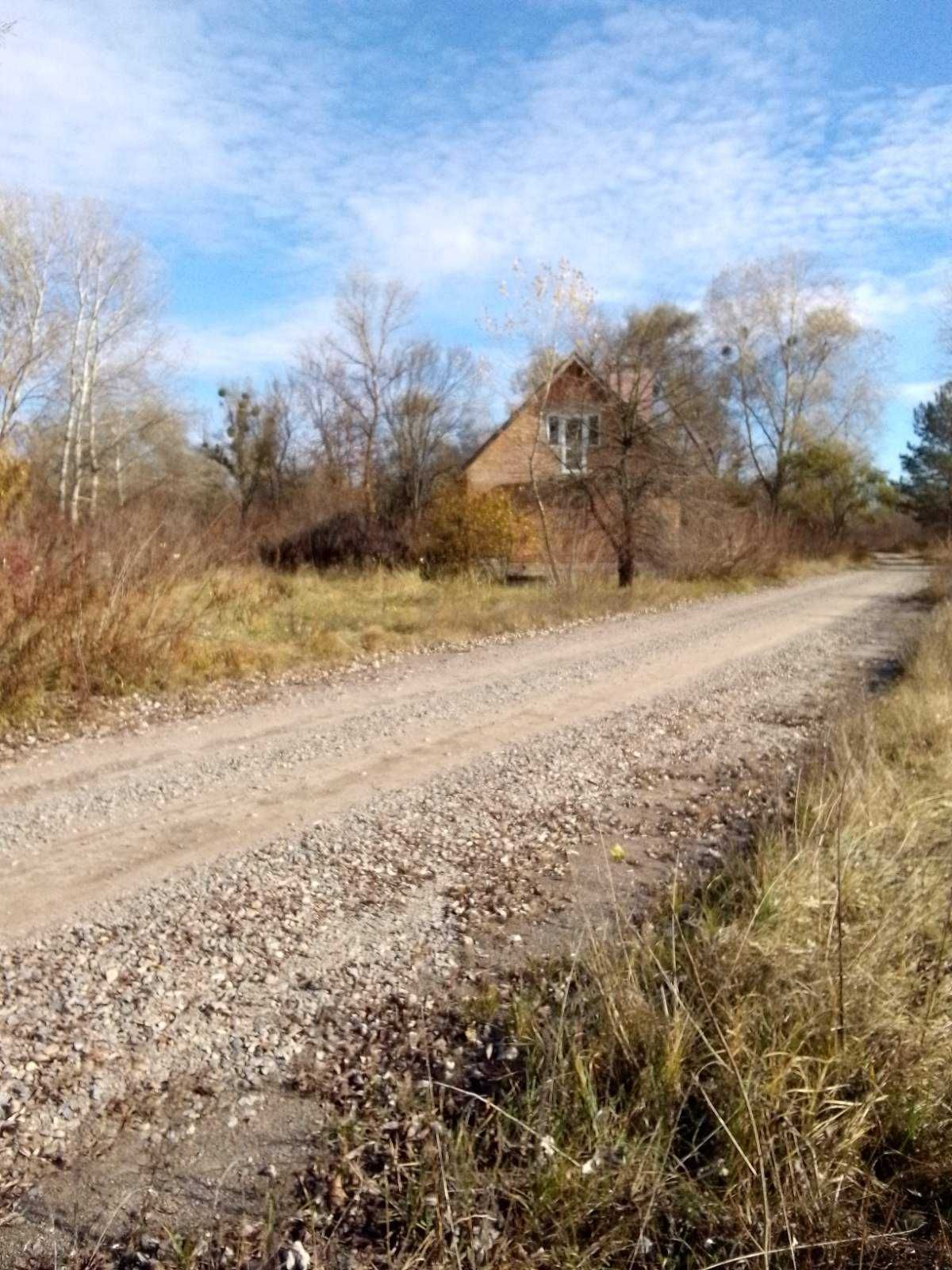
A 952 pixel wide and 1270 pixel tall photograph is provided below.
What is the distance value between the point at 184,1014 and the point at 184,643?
6698 mm

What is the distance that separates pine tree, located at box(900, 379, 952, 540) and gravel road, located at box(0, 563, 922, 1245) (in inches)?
2087

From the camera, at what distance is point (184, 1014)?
11.1 ft

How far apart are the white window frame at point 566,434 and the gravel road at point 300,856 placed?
12.5 meters

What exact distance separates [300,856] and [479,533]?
19.5 metres

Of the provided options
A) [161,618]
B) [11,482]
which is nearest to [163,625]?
[161,618]

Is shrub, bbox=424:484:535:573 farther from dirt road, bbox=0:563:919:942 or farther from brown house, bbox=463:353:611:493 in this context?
dirt road, bbox=0:563:919:942

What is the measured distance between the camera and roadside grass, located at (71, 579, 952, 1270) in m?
2.47

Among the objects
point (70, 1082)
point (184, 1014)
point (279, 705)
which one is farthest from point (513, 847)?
point (279, 705)

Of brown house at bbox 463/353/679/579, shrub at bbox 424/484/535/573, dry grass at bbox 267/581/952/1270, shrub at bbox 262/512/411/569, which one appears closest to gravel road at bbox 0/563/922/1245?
dry grass at bbox 267/581/952/1270

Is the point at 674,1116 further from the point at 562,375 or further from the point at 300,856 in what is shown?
the point at 562,375

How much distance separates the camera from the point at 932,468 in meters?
58.1

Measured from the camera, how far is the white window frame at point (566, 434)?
21578mm

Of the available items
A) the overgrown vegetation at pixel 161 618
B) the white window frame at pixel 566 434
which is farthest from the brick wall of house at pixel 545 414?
the overgrown vegetation at pixel 161 618

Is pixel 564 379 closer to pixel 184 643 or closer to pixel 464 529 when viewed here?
pixel 464 529
